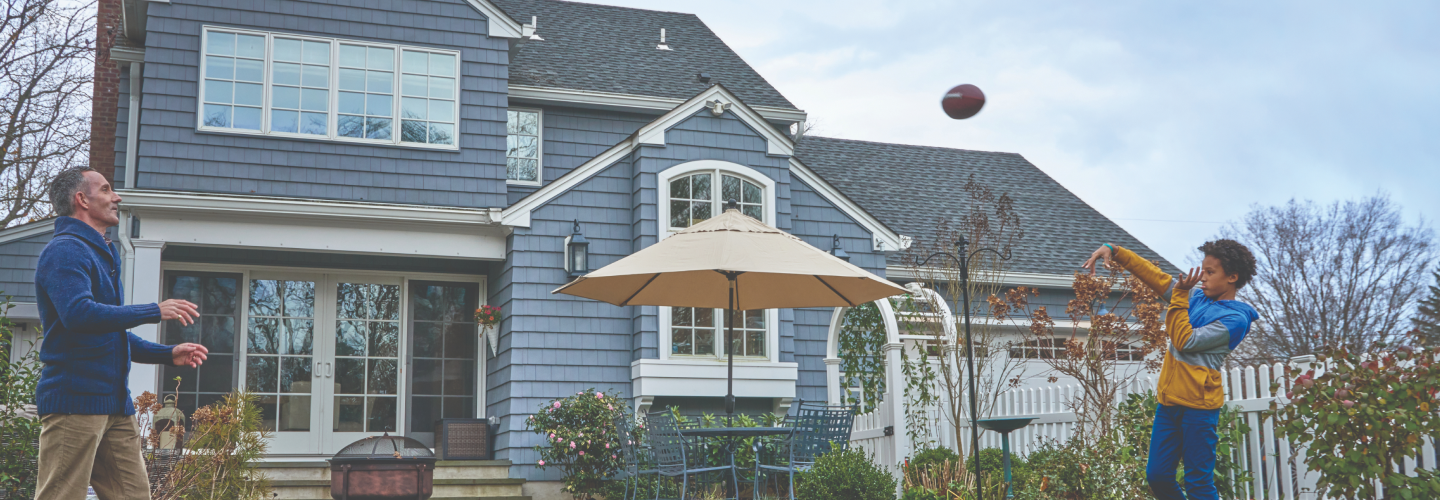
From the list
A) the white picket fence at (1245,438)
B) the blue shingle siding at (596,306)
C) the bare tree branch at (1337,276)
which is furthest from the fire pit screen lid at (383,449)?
the bare tree branch at (1337,276)

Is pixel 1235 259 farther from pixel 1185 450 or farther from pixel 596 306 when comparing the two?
pixel 596 306

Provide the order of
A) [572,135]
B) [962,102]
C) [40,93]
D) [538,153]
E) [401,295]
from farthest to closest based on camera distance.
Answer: [40,93]
[572,135]
[538,153]
[401,295]
[962,102]

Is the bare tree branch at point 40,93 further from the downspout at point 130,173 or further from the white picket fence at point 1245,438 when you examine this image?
the white picket fence at point 1245,438

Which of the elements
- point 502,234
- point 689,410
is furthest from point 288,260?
point 689,410

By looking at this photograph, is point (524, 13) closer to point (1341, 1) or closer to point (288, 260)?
point (288, 260)

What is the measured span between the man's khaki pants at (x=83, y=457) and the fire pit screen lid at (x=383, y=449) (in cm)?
379

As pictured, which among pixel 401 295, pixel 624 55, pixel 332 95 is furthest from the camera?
pixel 624 55

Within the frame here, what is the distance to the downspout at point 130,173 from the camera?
9.18 metres

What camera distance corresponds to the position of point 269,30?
32.4 ft

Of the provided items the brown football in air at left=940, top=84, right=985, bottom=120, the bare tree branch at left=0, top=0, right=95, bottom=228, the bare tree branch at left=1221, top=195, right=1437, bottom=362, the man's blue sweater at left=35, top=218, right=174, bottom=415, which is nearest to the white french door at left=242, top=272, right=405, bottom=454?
the brown football in air at left=940, top=84, right=985, bottom=120

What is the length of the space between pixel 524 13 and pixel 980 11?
18.0 ft

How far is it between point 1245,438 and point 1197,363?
78.2 inches

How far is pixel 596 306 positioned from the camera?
396 inches

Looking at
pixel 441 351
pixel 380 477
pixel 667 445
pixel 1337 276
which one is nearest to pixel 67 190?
pixel 380 477
